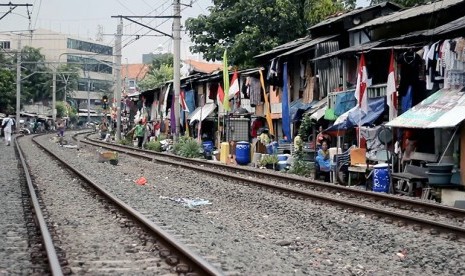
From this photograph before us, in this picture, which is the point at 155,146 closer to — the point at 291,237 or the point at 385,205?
the point at 385,205

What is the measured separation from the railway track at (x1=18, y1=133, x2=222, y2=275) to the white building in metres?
83.7

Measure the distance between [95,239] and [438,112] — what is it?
31.5 feet

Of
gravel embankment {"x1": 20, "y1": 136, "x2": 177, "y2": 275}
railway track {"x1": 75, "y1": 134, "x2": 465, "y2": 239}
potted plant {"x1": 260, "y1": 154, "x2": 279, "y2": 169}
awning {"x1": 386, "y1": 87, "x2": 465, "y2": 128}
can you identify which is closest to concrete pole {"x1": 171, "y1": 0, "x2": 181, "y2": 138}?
potted plant {"x1": 260, "y1": 154, "x2": 279, "y2": 169}

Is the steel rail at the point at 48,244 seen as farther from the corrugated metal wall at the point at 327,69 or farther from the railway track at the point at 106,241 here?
the corrugated metal wall at the point at 327,69

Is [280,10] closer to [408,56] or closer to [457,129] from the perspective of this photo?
[408,56]

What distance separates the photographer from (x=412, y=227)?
1051cm

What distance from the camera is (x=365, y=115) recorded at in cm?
2016

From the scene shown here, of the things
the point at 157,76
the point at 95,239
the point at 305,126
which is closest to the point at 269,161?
the point at 305,126

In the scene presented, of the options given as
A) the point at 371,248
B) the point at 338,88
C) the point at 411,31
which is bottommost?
the point at 371,248

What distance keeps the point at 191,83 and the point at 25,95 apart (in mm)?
53057

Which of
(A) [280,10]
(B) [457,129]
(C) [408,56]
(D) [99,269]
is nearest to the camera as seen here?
(D) [99,269]

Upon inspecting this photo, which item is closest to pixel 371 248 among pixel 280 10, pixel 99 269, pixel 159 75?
pixel 99 269

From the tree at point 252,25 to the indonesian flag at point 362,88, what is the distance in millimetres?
16859

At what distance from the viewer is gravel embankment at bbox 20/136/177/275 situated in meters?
7.37
